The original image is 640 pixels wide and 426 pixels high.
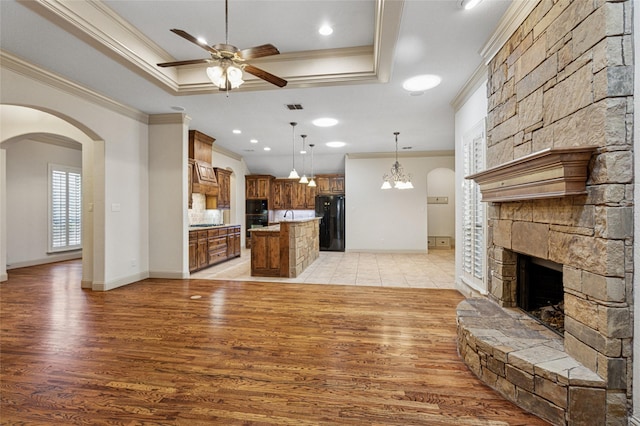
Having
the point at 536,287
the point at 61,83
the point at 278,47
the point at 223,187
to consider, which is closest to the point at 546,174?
the point at 536,287

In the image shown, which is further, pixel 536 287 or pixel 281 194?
pixel 281 194

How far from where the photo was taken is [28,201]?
22.0 ft

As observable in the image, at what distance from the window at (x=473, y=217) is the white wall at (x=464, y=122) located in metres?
0.14

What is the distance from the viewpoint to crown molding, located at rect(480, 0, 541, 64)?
93.7 inches

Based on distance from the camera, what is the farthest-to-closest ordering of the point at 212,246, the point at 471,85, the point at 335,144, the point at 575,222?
the point at 335,144 → the point at 212,246 → the point at 471,85 → the point at 575,222

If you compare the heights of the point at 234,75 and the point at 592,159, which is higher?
the point at 234,75

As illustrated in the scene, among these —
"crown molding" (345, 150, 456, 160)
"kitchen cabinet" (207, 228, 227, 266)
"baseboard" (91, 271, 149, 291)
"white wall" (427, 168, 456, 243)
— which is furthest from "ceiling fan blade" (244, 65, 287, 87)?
"white wall" (427, 168, 456, 243)

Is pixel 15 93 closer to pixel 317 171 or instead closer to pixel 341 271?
pixel 341 271

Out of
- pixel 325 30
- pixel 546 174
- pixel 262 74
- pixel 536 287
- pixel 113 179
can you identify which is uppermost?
pixel 325 30

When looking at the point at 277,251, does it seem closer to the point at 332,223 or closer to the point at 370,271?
the point at 370,271

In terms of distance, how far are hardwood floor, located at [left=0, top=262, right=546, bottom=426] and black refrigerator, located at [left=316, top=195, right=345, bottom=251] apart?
4856 mm

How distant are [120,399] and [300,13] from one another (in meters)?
3.51

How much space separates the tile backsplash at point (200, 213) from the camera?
714 cm

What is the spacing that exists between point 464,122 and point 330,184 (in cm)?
568
